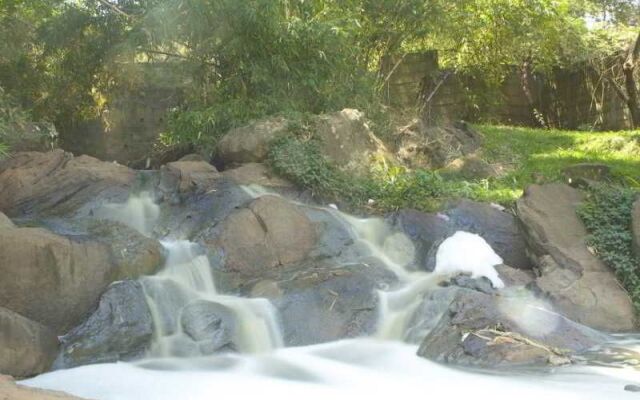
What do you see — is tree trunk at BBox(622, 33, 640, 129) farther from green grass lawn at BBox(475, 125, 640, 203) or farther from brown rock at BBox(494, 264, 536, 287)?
brown rock at BBox(494, 264, 536, 287)

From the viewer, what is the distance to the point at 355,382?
6.12 m

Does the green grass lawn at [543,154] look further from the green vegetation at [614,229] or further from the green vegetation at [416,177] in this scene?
the green vegetation at [614,229]

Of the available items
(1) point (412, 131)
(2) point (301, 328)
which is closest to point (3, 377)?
(2) point (301, 328)

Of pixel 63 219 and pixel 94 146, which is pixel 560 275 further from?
pixel 94 146

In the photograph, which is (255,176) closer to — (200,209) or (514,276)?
(200,209)

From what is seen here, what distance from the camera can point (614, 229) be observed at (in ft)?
28.7

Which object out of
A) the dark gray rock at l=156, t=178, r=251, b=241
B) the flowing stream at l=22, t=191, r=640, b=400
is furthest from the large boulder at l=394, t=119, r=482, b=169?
the flowing stream at l=22, t=191, r=640, b=400

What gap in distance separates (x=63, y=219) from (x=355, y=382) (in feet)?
16.0

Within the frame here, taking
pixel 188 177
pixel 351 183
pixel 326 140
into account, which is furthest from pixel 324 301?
pixel 326 140

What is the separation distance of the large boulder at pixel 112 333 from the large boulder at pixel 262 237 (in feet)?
5.01

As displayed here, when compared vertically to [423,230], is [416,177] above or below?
above

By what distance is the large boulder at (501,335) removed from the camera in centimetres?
639

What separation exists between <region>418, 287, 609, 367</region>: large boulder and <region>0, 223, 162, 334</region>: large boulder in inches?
130

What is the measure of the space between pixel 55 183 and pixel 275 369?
5.18 m
